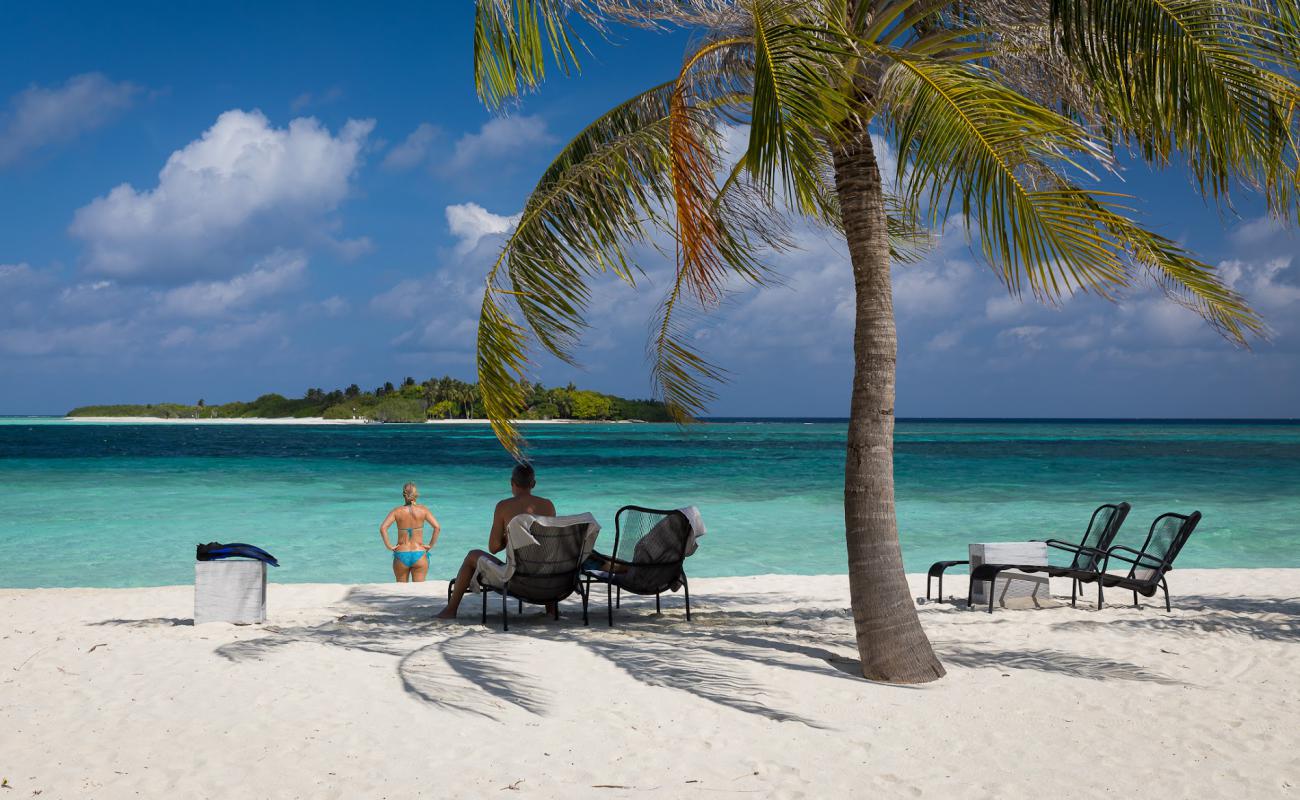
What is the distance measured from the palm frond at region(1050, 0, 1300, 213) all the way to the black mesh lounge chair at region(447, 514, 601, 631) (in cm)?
404

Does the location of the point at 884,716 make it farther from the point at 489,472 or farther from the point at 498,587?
the point at 489,472

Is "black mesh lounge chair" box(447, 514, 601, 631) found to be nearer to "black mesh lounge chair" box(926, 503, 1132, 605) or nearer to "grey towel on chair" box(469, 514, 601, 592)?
"grey towel on chair" box(469, 514, 601, 592)

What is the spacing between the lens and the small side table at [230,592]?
21.8 ft

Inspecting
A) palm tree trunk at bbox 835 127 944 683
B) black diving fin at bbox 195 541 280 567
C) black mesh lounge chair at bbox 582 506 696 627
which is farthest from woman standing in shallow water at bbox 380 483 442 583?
palm tree trunk at bbox 835 127 944 683

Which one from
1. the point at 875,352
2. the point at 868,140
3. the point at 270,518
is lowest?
the point at 270,518

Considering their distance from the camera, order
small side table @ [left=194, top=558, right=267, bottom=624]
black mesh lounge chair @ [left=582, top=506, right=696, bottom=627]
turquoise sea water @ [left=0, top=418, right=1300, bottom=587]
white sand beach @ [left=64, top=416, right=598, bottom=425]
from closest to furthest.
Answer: small side table @ [left=194, top=558, right=267, bottom=624]
black mesh lounge chair @ [left=582, top=506, right=696, bottom=627]
turquoise sea water @ [left=0, top=418, right=1300, bottom=587]
white sand beach @ [left=64, top=416, right=598, bottom=425]

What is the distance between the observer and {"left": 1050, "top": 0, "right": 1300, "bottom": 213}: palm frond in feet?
13.5

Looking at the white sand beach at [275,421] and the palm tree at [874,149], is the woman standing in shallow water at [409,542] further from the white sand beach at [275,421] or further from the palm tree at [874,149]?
the white sand beach at [275,421]

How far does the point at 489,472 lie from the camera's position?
36.5 meters

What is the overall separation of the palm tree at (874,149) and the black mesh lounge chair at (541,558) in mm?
737

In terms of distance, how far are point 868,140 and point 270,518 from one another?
1794 cm

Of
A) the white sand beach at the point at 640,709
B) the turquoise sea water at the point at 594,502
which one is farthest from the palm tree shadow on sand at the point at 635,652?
the turquoise sea water at the point at 594,502

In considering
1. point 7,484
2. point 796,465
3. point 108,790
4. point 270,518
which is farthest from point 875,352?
point 796,465

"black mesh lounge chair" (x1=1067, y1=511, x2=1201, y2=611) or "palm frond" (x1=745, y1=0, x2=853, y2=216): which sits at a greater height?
"palm frond" (x1=745, y1=0, x2=853, y2=216)
